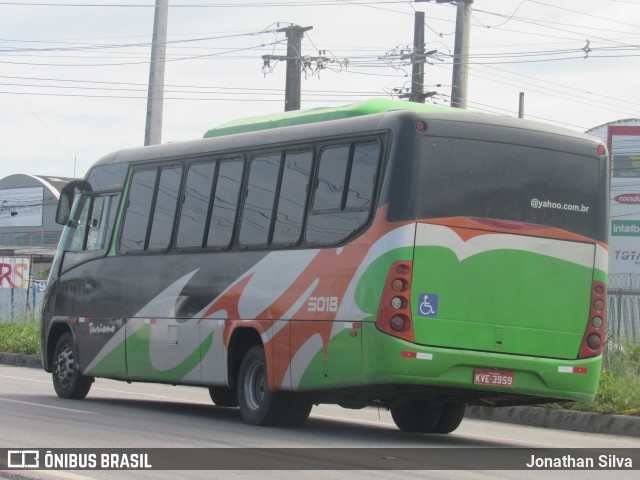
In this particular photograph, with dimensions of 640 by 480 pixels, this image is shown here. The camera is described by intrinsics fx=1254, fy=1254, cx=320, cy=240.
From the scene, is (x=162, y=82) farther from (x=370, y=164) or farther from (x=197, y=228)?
(x=370, y=164)

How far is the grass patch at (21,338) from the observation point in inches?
1159

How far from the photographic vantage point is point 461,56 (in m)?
25.5

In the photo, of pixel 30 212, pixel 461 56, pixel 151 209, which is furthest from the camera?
pixel 30 212

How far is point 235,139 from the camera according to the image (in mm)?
14641

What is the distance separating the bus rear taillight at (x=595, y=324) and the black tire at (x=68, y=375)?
295 inches

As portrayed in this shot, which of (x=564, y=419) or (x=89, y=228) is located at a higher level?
(x=89, y=228)

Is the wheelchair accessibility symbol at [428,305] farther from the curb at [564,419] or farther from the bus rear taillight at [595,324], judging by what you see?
the curb at [564,419]

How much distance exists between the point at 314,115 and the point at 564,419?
5.48 metres

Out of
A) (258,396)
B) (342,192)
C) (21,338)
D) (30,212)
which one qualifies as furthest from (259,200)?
(30,212)

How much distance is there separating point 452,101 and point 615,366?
9.01 metres

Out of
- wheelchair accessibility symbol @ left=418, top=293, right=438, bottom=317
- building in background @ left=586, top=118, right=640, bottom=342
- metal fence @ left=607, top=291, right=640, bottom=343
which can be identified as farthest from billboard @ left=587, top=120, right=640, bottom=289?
wheelchair accessibility symbol @ left=418, top=293, right=438, bottom=317

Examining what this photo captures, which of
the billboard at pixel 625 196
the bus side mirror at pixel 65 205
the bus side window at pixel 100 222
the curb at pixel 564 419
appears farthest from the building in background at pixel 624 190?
the bus side window at pixel 100 222

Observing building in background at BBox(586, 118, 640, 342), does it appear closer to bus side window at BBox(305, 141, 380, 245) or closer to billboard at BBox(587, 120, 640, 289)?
billboard at BBox(587, 120, 640, 289)

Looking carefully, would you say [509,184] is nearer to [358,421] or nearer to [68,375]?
[358,421]
